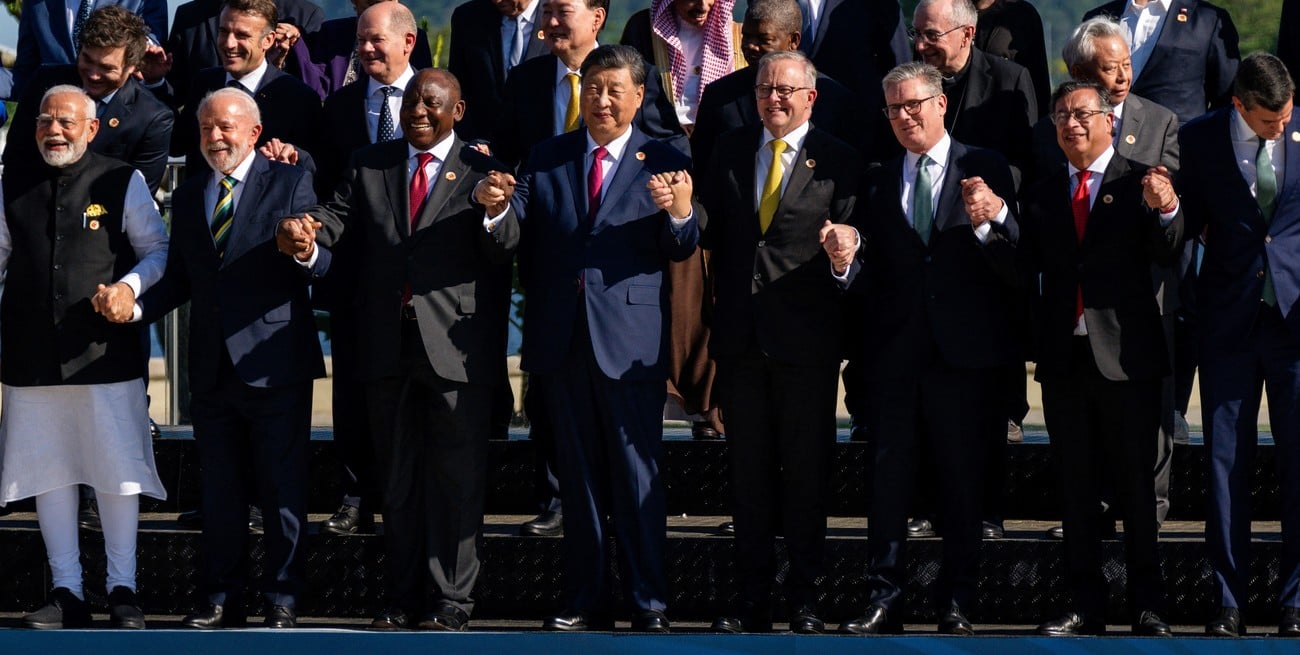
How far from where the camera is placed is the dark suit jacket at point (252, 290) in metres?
5.50

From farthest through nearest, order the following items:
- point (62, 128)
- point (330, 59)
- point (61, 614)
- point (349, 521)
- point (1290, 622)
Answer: point (330, 59) < point (349, 521) < point (62, 128) < point (61, 614) < point (1290, 622)

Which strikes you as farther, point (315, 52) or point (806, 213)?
point (315, 52)

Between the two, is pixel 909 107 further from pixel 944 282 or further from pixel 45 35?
pixel 45 35

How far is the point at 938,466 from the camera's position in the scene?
5.33 m

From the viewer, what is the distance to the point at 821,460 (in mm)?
5387

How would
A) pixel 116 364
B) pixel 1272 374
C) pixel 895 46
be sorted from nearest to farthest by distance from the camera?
1. pixel 1272 374
2. pixel 116 364
3. pixel 895 46

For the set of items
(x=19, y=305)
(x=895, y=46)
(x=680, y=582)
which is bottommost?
(x=680, y=582)

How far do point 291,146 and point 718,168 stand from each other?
1425 mm

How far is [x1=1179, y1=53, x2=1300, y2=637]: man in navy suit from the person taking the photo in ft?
17.1

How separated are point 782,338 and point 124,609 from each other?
7.22 feet

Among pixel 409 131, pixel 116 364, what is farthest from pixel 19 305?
pixel 409 131

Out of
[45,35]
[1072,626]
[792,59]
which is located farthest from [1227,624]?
[45,35]

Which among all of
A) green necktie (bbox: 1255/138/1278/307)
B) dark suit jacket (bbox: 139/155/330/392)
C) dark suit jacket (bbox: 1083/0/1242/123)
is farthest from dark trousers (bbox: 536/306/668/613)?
dark suit jacket (bbox: 1083/0/1242/123)

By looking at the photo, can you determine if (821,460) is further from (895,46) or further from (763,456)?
(895,46)
